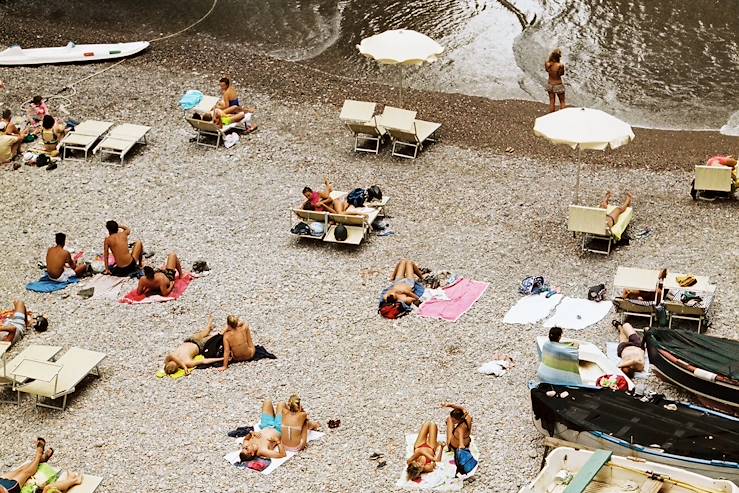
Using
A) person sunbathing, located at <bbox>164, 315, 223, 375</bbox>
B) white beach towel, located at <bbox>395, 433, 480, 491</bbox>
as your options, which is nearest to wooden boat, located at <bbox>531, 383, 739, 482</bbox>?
white beach towel, located at <bbox>395, 433, 480, 491</bbox>

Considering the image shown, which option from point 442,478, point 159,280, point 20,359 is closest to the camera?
point 442,478

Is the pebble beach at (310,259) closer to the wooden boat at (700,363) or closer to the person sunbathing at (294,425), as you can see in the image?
the person sunbathing at (294,425)

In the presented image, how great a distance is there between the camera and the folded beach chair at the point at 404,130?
18578mm

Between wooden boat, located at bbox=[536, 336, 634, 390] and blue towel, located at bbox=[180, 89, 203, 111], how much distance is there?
31.5ft

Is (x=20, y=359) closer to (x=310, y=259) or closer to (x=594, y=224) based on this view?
(x=310, y=259)

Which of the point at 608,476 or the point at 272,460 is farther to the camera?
the point at 272,460

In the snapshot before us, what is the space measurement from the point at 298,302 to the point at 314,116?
20.8ft

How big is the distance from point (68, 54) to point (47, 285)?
8.87 meters

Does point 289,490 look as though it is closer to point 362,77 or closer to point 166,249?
point 166,249

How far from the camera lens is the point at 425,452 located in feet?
37.8

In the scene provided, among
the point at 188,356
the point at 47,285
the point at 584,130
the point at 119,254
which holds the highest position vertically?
the point at 584,130

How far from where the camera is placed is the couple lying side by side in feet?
39.2

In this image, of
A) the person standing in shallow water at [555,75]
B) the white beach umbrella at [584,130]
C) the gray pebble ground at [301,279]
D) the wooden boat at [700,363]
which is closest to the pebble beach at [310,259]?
the gray pebble ground at [301,279]

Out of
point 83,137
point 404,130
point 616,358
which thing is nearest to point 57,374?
point 616,358
